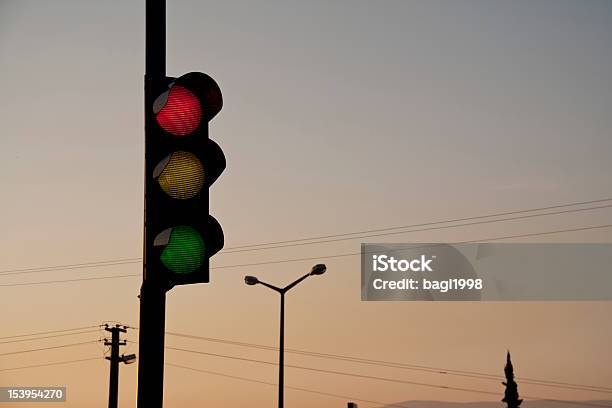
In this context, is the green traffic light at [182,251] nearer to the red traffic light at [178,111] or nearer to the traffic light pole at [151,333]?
the traffic light pole at [151,333]

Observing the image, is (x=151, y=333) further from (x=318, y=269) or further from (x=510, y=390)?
(x=510, y=390)

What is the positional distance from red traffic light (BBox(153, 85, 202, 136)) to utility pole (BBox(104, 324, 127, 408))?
58.5 m

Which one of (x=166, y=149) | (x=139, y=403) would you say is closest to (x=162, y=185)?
(x=166, y=149)

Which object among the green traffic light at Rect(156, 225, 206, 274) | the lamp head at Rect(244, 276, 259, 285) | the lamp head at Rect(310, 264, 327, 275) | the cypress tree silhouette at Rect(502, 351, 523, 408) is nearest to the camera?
the green traffic light at Rect(156, 225, 206, 274)

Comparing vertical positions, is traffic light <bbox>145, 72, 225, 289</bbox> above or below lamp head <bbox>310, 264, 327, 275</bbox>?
→ below

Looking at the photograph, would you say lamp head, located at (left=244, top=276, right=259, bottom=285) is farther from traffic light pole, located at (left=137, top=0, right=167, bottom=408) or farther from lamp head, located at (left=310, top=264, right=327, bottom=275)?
traffic light pole, located at (left=137, top=0, right=167, bottom=408)

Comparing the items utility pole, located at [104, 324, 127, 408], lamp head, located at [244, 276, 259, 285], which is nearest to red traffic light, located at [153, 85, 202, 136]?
lamp head, located at [244, 276, 259, 285]

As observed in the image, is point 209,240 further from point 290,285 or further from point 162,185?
point 290,285

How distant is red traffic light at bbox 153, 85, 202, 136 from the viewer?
22.0 ft

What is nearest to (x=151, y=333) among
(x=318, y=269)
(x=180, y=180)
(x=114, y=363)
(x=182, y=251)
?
(x=182, y=251)

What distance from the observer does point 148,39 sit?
Answer: 709cm

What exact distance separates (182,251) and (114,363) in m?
64.1

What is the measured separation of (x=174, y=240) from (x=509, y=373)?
12434 centimetres

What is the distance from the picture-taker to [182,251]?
21.9 feet
